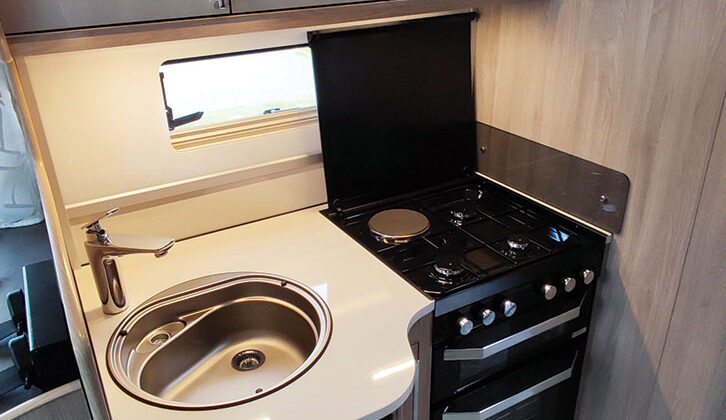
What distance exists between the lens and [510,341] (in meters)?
1.40

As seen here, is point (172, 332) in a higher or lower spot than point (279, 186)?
lower

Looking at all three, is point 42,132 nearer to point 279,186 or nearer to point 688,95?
point 279,186

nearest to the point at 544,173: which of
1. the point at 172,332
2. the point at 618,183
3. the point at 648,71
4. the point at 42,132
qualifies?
the point at 618,183

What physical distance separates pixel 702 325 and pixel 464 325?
582 millimetres

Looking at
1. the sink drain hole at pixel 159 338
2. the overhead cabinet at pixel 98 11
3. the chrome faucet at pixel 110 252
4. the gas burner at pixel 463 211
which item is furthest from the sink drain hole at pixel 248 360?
the overhead cabinet at pixel 98 11

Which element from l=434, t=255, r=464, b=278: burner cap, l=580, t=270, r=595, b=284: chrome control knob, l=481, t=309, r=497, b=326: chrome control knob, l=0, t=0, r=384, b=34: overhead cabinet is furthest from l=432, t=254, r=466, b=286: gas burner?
l=0, t=0, r=384, b=34: overhead cabinet

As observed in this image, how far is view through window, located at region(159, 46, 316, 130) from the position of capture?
143 cm

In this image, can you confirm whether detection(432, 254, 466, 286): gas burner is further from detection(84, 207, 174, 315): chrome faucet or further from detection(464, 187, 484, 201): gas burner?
detection(84, 207, 174, 315): chrome faucet

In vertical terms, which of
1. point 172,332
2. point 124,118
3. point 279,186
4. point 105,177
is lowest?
point 172,332

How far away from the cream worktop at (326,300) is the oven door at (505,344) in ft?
0.67

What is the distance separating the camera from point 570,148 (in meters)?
1.51

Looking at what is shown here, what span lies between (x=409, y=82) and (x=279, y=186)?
0.50 m

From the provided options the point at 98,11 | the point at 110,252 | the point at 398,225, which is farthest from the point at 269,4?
the point at 398,225

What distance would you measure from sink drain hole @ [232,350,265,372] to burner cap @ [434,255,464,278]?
0.48 m
